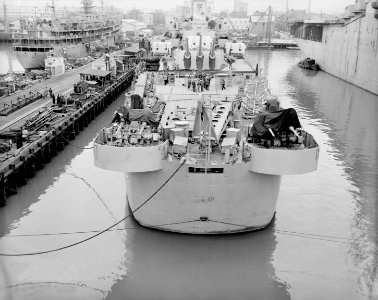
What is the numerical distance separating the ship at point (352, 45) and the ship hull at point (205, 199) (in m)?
30.1

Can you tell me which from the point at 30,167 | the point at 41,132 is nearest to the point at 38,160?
the point at 30,167

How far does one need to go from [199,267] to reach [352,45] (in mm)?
41053

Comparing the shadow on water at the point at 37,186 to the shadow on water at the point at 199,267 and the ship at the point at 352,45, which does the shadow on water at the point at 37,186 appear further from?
the ship at the point at 352,45

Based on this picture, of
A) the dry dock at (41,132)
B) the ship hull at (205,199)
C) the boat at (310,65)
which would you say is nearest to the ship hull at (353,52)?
the boat at (310,65)

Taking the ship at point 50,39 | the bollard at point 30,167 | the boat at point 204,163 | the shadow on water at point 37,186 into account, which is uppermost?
A: the ship at point 50,39

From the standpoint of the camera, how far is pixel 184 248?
12.0 meters

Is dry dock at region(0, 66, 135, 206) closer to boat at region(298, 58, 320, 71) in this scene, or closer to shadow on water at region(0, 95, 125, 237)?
shadow on water at region(0, 95, 125, 237)

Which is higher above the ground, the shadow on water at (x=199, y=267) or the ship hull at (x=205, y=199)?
the ship hull at (x=205, y=199)

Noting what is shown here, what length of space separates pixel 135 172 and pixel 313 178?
29.9 feet

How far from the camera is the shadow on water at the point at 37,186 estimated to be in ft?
46.4

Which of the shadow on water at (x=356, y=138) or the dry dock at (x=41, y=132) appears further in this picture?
the dry dock at (x=41, y=132)

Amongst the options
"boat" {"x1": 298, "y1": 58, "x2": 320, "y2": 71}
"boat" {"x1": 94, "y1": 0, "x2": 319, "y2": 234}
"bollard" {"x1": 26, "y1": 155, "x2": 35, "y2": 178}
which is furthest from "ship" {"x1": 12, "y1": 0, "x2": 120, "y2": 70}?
"boat" {"x1": 94, "y1": 0, "x2": 319, "y2": 234}

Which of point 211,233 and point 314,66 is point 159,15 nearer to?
point 314,66

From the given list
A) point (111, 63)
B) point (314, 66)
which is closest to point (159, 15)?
point (314, 66)
